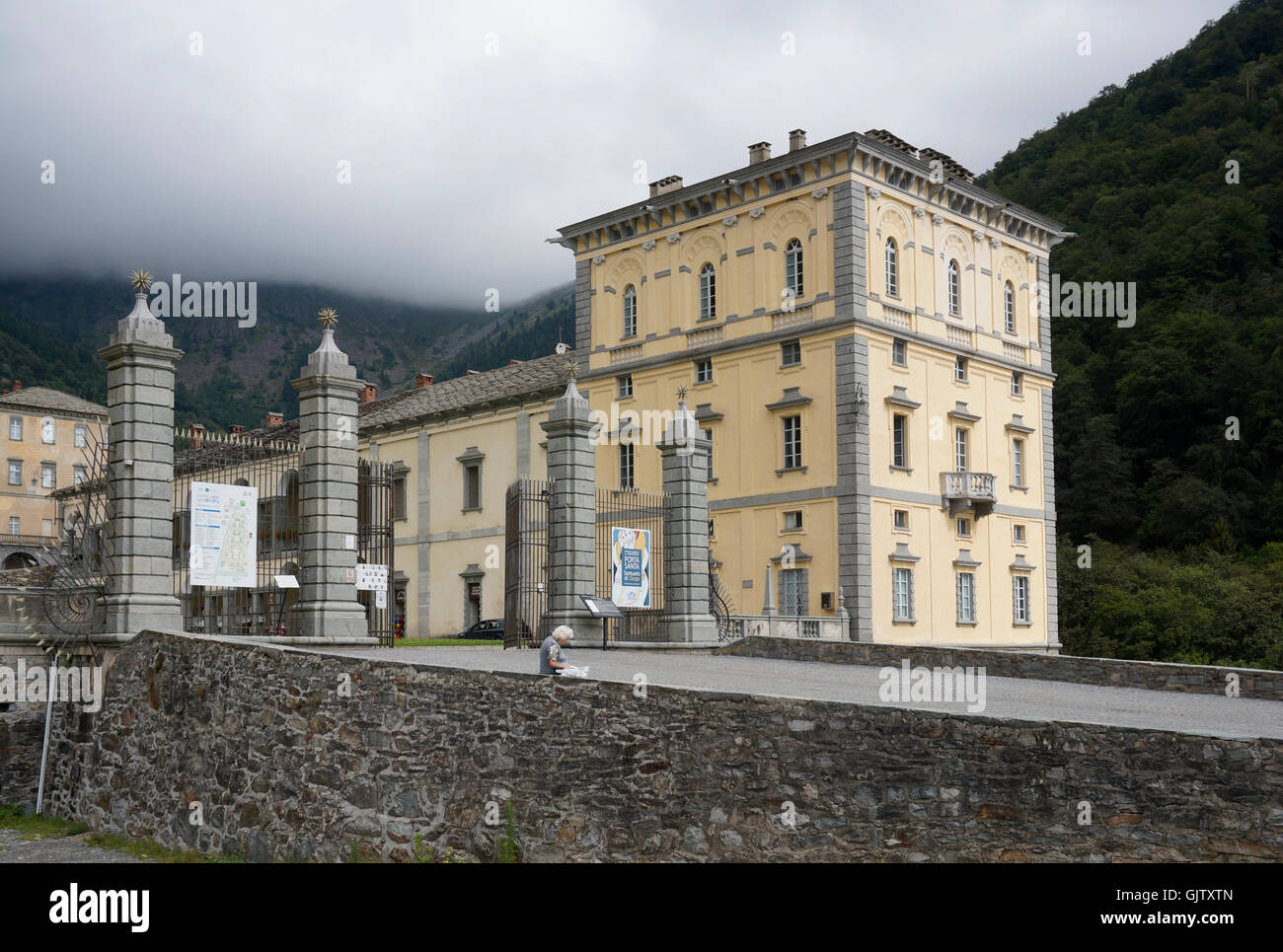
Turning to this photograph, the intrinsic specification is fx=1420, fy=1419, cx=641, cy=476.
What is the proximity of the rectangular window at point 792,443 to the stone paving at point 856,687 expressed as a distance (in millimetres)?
16711

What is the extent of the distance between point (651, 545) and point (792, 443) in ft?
52.7

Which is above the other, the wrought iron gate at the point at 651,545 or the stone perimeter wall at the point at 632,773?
the wrought iron gate at the point at 651,545

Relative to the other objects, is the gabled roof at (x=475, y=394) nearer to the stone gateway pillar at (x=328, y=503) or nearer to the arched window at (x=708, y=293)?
the arched window at (x=708, y=293)

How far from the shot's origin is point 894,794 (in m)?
10.6

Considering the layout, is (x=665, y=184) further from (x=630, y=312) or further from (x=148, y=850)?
(x=148, y=850)

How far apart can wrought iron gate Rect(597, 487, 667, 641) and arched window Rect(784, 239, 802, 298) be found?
16.6 metres

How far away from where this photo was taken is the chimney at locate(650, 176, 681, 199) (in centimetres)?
4656

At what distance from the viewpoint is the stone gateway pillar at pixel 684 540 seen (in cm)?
2589

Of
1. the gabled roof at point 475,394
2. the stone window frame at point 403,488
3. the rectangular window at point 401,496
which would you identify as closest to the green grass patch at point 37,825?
the gabled roof at point 475,394

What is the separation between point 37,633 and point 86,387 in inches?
3877

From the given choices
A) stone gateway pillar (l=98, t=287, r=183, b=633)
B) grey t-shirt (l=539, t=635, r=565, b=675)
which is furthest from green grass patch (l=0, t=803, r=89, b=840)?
grey t-shirt (l=539, t=635, r=565, b=675)

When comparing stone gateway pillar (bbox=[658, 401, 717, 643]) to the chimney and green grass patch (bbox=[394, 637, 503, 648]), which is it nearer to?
green grass patch (bbox=[394, 637, 503, 648])

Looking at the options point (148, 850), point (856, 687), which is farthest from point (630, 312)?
point (148, 850)

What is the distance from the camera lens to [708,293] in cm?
4403
